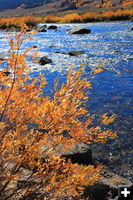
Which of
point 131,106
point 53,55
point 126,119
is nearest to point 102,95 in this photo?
point 131,106

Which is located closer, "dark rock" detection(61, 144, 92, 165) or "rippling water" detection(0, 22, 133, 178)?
"dark rock" detection(61, 144, 92, 165)

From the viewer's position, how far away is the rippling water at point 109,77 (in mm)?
7575

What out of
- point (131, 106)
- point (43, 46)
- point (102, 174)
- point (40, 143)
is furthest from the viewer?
point (43, 46)

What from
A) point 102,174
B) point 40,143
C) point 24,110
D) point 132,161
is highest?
point 24,110

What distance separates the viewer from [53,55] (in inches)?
867

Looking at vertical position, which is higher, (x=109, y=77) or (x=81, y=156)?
(x=81, y=156)

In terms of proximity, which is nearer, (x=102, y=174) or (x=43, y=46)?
(x=102, y=174)

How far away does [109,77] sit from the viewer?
49.3 ft

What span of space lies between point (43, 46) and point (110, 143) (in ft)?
65.3

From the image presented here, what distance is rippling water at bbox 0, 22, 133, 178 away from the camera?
7575 millimetres

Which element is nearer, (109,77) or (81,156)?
(81,156)

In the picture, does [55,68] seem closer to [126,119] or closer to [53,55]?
[53,55]

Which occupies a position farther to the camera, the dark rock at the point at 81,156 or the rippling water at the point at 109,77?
the rippling water at the point at 109,77

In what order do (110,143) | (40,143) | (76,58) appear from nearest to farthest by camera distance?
(40,143) → (110,143) → (76,58)
